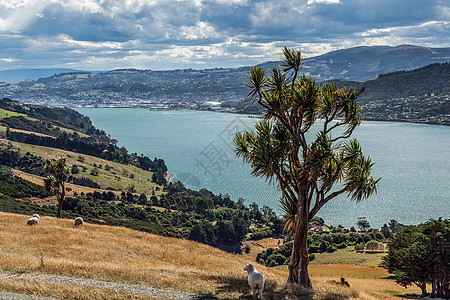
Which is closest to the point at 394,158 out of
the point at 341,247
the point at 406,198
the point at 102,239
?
the point at 406,198

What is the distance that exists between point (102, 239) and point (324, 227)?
6738 cm

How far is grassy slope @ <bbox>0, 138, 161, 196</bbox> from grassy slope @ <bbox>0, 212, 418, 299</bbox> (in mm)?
90078

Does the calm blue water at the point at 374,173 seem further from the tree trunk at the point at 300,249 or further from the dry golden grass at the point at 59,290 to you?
the dry golden grass at the point at 59,290

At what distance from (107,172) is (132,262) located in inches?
4830

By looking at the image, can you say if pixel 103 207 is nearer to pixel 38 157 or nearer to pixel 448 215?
pixel 38 157

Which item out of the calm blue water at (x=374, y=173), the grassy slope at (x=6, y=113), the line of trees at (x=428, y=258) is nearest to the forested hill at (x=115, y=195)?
the grassy slope at (x=6, y=113)

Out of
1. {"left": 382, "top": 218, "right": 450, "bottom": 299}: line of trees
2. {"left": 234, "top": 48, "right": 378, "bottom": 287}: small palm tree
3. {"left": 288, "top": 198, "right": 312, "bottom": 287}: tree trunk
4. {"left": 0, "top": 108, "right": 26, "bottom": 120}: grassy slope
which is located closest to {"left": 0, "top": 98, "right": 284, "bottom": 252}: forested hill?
{"left": 0, "top": 108, "right": 26, "bottom": 120}: grassy slope

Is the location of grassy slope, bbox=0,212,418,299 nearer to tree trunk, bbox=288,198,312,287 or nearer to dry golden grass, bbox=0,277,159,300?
dry golden grass, bbox=0,277,159,300

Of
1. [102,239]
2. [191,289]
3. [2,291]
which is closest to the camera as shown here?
[2,291]

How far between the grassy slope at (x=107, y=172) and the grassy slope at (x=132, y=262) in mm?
90078

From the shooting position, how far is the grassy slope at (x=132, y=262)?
1263 cm

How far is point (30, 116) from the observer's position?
198750 mm

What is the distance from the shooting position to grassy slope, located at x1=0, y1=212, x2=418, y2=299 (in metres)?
12.6

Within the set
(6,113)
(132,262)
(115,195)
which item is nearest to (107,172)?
(115,195)
